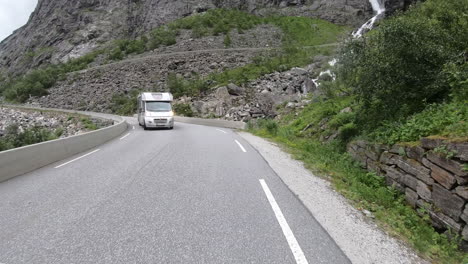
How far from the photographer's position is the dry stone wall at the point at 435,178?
4.58 meters

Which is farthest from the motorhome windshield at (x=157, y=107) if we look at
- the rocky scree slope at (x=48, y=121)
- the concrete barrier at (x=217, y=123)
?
the rocky scree slope at (x=48, y=121)

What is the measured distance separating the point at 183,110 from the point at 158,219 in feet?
109

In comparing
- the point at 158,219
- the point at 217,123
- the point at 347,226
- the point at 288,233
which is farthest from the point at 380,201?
the point at 217,123

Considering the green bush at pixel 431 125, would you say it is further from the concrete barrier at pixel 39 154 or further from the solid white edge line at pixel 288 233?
the concrete barrier at pixel 39 154

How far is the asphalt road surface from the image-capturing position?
10.9ft

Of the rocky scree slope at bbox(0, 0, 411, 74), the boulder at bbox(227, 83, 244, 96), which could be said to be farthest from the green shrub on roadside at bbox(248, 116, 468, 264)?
the rocky scree slope at bbox(0, 0, 411, 74)

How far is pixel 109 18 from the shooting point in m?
80.8

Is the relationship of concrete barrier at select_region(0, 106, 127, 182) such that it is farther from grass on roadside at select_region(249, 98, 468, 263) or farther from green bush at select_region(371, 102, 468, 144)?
green bush at select_region(371, 102, 468, 144)

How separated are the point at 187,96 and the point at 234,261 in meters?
38.1

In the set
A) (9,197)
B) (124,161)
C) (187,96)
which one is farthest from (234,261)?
(187,96)

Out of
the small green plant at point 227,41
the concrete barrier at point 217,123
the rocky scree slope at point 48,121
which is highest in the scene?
the small green plant at point 227,41

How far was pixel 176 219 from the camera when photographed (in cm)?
424

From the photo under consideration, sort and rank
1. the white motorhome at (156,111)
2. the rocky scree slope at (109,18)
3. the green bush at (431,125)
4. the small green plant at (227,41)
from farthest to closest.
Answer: the rocky scree slope at (109,18) < the small green plant at (227,41) < the white motorhome at (156,111) < the green bush at (431,125)

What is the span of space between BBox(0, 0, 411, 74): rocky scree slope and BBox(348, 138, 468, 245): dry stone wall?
65.5 m
